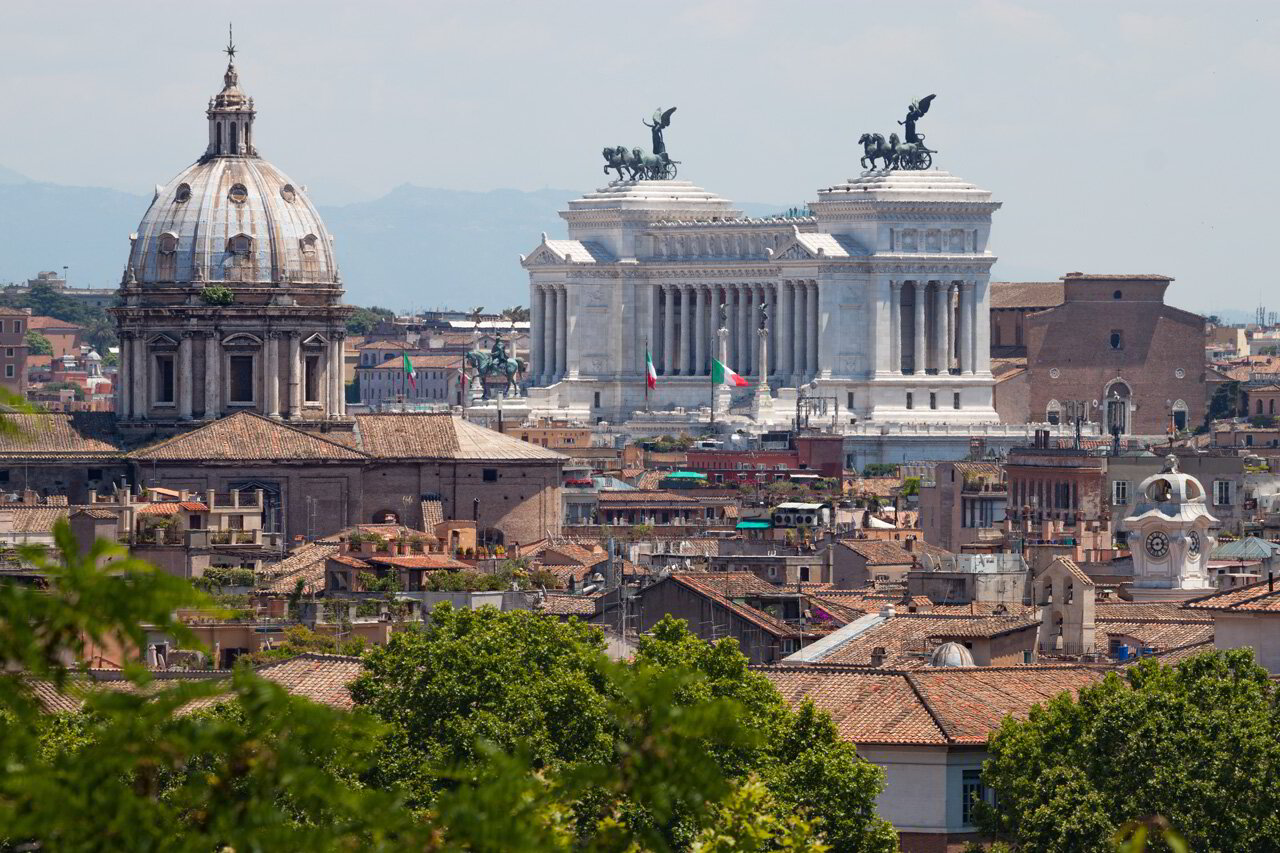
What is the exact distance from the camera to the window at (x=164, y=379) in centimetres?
11431

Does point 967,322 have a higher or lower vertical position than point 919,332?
higher

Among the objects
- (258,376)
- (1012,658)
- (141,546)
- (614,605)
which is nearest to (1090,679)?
(1012,658)

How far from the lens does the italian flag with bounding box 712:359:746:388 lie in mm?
182750

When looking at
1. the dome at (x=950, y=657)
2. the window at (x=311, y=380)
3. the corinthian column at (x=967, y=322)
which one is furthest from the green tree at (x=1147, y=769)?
the corinthian column at (x=967, y=322)

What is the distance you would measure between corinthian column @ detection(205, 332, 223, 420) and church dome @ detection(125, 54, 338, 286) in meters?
1.80

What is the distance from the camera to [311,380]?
11575 centimetres

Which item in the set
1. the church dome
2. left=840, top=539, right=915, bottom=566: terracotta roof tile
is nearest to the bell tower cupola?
the church dome

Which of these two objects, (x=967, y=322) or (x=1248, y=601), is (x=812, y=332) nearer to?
(x=967, y=322)

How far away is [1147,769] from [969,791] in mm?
5763

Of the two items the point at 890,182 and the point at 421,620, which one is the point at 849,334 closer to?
the point at 890,182

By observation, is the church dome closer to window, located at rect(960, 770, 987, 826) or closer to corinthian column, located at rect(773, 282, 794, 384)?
window, located at rect(960, 770, 987, 826)

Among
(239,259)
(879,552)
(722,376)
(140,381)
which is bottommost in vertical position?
(879,552)

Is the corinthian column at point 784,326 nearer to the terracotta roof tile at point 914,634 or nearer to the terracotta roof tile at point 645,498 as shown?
the terracotta roof tile at point 645,498

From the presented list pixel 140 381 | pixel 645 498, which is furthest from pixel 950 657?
pixel 645 498
